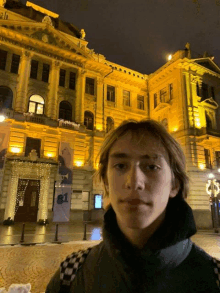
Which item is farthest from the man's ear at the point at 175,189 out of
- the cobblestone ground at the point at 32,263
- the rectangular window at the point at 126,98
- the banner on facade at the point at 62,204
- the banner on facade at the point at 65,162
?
the rectangular window at the point at 126,98

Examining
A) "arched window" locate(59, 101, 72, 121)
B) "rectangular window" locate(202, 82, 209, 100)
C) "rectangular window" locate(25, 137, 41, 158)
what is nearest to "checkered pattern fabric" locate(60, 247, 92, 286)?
"rectangular window" locate(25, 137, 41, 158)

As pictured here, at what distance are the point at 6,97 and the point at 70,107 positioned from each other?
6.61 meters

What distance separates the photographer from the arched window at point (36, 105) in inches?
846

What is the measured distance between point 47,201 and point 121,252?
19.8m

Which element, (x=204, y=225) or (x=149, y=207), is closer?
(x=149, y=207)

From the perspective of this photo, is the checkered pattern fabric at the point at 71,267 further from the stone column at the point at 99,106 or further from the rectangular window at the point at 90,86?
the rectangular window at the point at 90,86

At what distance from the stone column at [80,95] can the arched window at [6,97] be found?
269 inches

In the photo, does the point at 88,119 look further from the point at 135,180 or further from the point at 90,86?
the point at 135,180

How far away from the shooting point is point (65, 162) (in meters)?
20.4

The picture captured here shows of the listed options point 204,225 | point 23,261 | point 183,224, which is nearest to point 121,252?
point 183,224

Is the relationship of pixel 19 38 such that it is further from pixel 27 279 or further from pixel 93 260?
pixel 93 260

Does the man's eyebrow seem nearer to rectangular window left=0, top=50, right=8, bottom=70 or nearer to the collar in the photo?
the collar

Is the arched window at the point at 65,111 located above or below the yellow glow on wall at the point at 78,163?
above

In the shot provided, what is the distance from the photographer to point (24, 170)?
19.2 m
